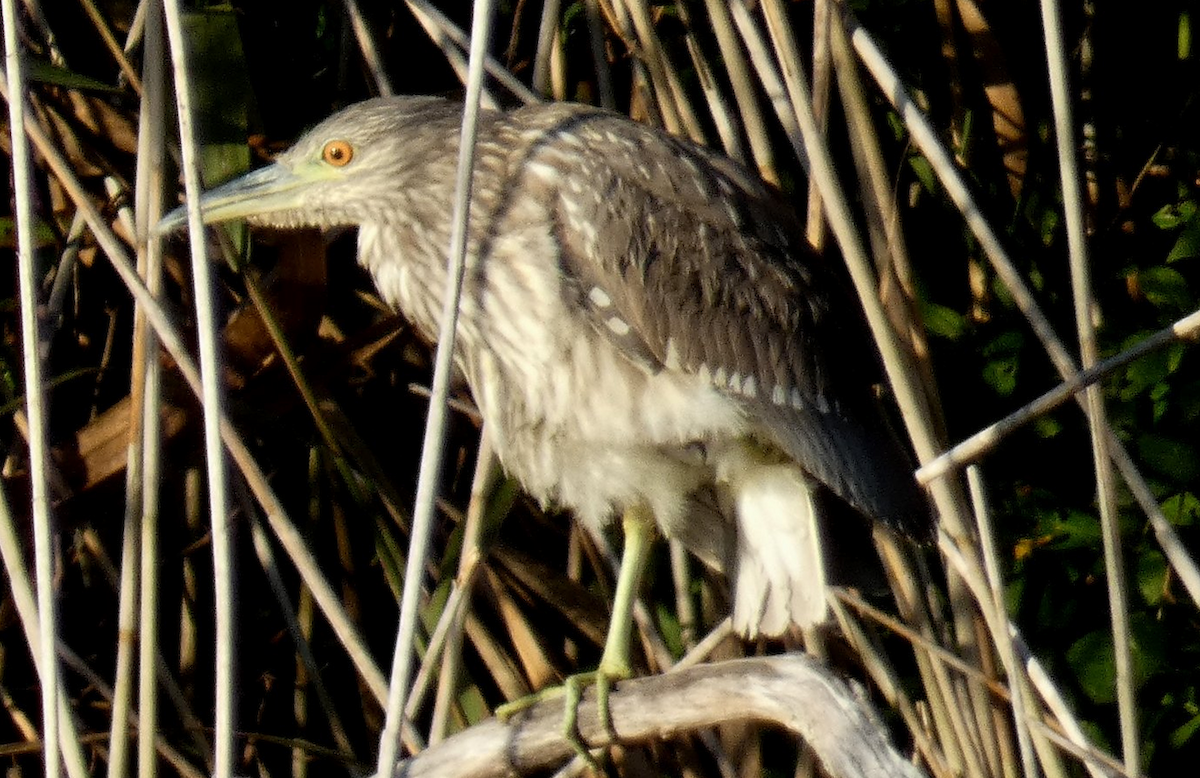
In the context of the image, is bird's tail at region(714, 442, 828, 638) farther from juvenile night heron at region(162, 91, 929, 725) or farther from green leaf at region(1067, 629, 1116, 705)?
green leaf at region(1067, 629, 1116, 705)

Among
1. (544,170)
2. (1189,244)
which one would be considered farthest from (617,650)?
(1189,244)

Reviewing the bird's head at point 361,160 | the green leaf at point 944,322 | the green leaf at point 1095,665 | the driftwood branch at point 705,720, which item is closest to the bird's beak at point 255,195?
the bird's head at point 361,160

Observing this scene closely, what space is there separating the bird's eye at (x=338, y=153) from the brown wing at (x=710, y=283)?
26cm

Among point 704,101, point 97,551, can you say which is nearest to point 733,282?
point 704,101

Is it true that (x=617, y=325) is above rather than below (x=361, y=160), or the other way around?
below

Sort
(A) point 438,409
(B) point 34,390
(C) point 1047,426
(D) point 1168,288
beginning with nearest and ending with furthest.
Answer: (A) point 438,409, (B) point 34,390, (D) point 1168,288, (C) point 1047,426

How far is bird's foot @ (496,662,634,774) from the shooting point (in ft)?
6.26

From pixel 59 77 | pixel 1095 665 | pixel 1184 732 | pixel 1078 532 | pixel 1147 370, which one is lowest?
pixel 1184 732

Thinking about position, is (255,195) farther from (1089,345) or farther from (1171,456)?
(1171,456)

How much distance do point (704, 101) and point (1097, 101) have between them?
677 millimetres

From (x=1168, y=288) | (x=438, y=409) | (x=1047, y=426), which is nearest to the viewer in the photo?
(x=438, y=409)

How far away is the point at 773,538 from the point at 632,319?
38 centimetres

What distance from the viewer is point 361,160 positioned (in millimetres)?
2145

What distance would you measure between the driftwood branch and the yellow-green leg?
15 millimetres
